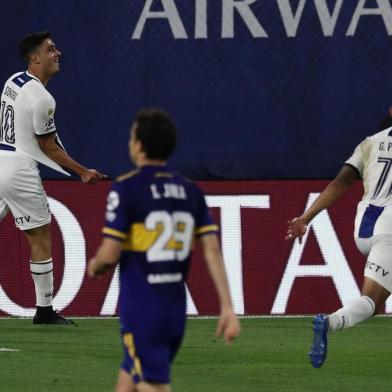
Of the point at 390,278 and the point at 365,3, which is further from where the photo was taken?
the point at 365,3

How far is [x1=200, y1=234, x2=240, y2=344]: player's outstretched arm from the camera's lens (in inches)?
229

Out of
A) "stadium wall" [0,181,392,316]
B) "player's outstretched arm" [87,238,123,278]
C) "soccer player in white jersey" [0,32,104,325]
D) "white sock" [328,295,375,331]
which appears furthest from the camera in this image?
"stadium wall" [0,181,392,316]

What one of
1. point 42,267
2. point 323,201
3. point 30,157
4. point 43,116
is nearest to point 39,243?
point 42,267

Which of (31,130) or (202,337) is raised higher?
(31,130)

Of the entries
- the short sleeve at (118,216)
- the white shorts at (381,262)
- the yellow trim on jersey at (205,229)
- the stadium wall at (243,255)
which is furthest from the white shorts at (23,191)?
the short sleeve at (118,216)

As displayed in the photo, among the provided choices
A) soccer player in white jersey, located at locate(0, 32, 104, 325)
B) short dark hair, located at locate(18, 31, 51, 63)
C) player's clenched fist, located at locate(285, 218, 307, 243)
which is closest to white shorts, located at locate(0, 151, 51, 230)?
soccer player in white jersey, located at locate(0, 32, 104, 325)

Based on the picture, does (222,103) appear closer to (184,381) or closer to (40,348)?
(40,348)

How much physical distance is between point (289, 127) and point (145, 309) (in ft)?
22.5

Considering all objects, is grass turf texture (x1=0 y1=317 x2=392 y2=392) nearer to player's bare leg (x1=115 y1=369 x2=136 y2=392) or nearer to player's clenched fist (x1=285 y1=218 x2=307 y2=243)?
player's clenched fist (x1=285 y1=218 x2=307 y2=243)

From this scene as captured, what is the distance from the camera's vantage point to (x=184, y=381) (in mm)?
8547

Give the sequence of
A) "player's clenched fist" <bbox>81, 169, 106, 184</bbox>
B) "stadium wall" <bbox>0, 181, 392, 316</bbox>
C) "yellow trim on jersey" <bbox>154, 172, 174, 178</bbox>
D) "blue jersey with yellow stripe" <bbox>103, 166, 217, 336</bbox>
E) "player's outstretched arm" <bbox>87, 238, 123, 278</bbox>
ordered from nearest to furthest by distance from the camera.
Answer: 1. "player's outstretched arm" <bbox>87, 238, 123, 278</bbox>
2. "blue jersey with yellow stripe" <bbox>103, 166, 217, 336</bbox>
3. "yellow trim on jersey" <bbox>154, 172, 174, 178</bbox>
4. "player's clenched fist" <bbox>81, 169, 106, 184</bbox>
5. "stadium wall" <bbox>0, 181, 392, 316</bbox>

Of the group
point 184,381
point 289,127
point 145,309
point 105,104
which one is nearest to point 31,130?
point 105,104

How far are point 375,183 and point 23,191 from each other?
3.28m

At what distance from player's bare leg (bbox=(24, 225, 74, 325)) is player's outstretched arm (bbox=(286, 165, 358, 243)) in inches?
112
